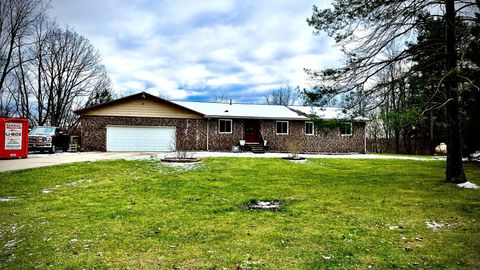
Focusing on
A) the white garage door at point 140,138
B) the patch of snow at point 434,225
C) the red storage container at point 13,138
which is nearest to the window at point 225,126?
the white garage door at point 140,138

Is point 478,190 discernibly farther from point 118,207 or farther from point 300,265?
point 118,207

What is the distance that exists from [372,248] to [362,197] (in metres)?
4.10

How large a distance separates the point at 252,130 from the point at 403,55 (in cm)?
1575

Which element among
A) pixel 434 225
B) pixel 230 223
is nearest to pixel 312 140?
pixel 434 225

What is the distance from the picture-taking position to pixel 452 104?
10117 mm

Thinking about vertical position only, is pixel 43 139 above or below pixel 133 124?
below

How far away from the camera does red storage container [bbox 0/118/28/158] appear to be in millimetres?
16828

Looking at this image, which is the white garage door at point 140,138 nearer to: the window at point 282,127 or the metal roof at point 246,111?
the metal roof at point 246,111

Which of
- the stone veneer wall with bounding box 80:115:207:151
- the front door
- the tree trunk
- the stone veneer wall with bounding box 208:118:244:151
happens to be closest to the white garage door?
the stone veneer wall with bounding box 80:115:207:151

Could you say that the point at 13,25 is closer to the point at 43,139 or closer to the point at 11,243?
the point at 43,139

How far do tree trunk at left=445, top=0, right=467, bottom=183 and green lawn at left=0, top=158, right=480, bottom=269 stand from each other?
0.64 m

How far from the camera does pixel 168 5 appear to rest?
14.6 meters

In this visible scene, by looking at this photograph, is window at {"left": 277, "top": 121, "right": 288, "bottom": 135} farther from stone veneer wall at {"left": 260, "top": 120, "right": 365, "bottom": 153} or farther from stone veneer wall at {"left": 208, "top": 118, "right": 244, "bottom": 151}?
stone veneer wall at {"left": 208, "top": 118, "right": 244, "bottom": 151}

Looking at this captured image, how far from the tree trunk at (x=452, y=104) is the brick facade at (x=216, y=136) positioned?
35.4ft
